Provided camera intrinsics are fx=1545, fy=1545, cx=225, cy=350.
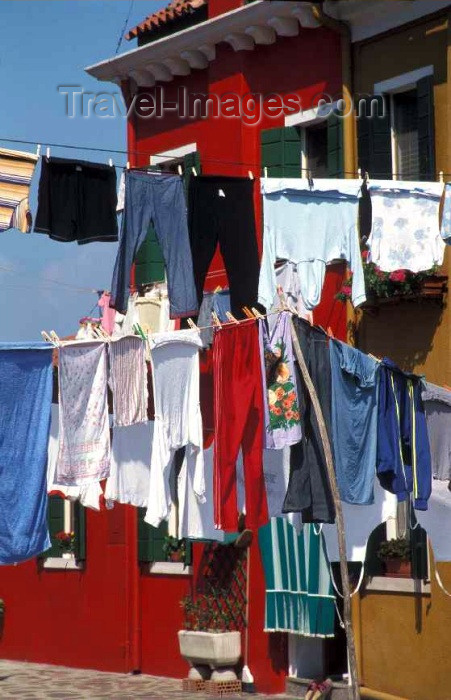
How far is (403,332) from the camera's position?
16578 millimetres

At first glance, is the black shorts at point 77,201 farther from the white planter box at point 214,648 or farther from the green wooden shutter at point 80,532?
the green wooden shutter at point 80,532

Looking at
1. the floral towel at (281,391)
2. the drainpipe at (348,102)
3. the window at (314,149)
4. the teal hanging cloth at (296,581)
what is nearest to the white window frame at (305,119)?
the window at (314,149)

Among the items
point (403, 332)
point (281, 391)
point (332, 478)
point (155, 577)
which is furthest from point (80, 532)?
point (332, 478)

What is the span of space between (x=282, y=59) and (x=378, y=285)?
3672 millimetres

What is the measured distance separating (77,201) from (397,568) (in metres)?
5.39

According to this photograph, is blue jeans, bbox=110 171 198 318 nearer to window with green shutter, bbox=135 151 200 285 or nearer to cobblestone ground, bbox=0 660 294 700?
window with green shutter, bbox=135 151 200 285

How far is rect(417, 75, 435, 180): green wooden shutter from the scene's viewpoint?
16188 millimetres

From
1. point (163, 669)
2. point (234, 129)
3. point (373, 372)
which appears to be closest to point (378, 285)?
point (373, 372)

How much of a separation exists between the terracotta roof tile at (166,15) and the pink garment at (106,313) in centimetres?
349

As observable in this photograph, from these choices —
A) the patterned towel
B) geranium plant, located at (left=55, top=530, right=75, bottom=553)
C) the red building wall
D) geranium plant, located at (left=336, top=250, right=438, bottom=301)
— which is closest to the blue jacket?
geranium plant, located at (left=336, top=250, right=438, bottom=301)

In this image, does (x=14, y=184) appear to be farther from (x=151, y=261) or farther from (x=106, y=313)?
(x=106, y=313)

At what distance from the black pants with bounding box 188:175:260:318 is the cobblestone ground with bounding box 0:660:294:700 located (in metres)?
5.29

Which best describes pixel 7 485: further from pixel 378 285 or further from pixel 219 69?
pixel 219 69

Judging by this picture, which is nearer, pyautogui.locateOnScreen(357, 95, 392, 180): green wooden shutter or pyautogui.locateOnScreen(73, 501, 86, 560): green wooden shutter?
pyautogui.locateOnScreen(357, 95, 392, 180): green wooden shutter
